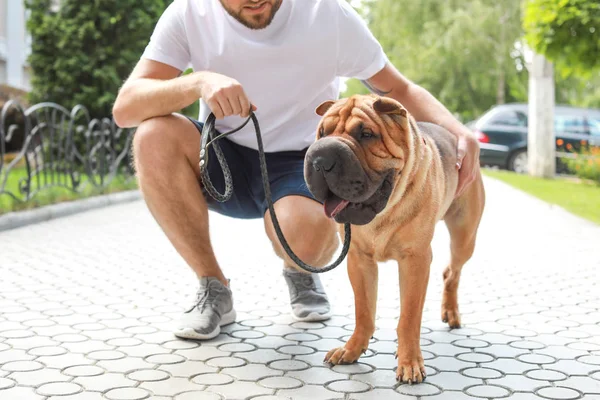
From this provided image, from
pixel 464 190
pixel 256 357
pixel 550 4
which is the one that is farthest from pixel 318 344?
pixel 550 4

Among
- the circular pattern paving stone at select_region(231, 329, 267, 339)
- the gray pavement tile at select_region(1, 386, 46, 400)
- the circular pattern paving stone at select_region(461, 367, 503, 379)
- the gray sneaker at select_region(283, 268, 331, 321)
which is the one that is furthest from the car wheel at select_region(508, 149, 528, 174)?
the gray pavement tile at select_region(1, 386, 46, 400)

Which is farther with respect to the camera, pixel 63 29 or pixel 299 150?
pixel 63 29

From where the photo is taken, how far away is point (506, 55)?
28719 mm

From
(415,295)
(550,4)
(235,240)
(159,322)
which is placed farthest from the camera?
(550,4)

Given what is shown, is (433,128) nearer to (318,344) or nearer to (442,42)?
(318,344)

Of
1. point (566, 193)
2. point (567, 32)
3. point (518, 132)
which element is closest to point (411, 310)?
point (567, 32)

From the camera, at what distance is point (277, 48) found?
3.68 meters

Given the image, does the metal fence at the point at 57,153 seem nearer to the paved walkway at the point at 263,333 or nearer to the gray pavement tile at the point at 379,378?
the paved walkway at the point at 263,333

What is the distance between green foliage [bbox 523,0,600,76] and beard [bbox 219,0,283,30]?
578cm

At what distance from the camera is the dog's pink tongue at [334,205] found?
2.68 m

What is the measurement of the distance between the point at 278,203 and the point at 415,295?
3.12 ft

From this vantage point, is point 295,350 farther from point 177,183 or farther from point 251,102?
point 251,102

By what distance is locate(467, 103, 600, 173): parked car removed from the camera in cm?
1802

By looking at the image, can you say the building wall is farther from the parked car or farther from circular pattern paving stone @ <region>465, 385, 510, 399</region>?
circular pattern paving stone @ <region>465, 385, 510, 399</region>
